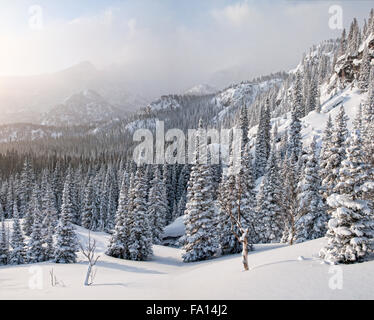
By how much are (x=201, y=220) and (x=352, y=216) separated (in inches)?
712

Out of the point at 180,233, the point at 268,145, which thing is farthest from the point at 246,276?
the point at 268,145

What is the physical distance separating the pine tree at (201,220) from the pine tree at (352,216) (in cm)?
1605

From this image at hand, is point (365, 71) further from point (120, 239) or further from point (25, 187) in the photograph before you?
point (25, 187)

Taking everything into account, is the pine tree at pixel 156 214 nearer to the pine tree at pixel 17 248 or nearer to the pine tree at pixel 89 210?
the pine tree at pixel 17 248

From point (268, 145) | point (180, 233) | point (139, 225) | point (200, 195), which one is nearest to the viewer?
point (200, 195)

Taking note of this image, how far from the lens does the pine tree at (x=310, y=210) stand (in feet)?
89.2

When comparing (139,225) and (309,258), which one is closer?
(309,258)

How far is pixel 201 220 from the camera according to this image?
3023cm

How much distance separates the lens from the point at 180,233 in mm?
53812

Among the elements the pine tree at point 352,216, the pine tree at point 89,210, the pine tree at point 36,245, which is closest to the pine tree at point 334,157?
the pine tree at point 352,216

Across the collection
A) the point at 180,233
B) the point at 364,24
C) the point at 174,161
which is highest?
the point at 364,24

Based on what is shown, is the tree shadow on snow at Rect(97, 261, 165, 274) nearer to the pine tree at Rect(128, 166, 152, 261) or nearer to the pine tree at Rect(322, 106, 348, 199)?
the pine tree at Rect(128, 166, 152, 261)
